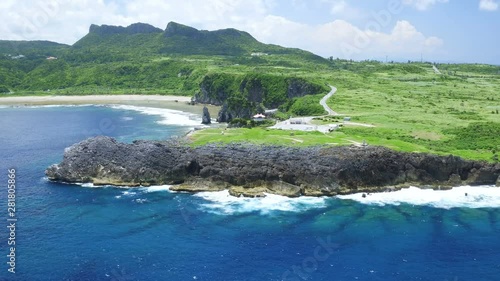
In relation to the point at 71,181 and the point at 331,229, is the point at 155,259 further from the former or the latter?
the point at 71,181

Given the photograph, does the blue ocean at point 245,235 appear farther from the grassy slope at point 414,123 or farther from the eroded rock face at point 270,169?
the grassy slope at point 414,123

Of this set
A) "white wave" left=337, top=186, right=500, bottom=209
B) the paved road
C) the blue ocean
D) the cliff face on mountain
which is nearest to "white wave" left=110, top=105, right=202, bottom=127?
the cliff face on mountain

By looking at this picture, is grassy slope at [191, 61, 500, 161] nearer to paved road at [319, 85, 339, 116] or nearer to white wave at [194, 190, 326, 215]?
paved road at [319, 85, 339, 116]

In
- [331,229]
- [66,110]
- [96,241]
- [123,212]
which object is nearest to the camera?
[96,241]

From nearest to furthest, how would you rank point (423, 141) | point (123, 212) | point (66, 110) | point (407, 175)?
point (123, 212) < point (407, 175) < point (423, 141) < point (66, 110)

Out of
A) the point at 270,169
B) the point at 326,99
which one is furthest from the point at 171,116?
the point at 270,169

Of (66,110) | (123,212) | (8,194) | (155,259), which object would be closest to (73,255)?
(155,259)
